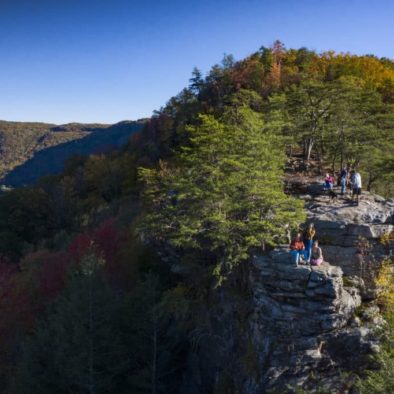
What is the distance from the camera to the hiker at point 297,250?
47.9 ft

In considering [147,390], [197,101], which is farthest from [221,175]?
[197,101]

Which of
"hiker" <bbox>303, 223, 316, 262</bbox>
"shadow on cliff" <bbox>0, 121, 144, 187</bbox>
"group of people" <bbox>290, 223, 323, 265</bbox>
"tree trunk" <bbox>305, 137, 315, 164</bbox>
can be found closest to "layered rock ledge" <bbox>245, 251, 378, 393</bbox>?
"group of people" <bbox>290, 223, 323, 265</bbox>

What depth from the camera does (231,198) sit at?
16.9 metres

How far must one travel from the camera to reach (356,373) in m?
13.5

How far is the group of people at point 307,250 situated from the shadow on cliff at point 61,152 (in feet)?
408

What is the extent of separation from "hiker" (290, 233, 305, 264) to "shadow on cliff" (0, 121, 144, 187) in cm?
12423

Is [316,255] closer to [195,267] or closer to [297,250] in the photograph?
[297,250]

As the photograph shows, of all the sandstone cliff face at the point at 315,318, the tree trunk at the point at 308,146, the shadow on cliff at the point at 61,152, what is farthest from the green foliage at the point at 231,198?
the shadow on cliff at the point at 61,152

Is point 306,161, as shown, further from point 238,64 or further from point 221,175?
point 238,64

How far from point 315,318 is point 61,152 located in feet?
500

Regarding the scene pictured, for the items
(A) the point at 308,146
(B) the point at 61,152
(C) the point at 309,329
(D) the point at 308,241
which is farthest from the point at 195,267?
→ (B) the point at 61,152

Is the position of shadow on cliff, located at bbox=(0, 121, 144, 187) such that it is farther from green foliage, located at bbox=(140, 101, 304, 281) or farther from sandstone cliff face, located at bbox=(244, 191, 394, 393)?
sandstone cliff face, located at bbox=(244, 191, 394, 393)

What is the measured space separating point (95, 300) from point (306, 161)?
52.3 ft

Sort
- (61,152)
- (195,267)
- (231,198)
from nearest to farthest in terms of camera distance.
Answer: (231,198)
(195,267)
(61,152)
